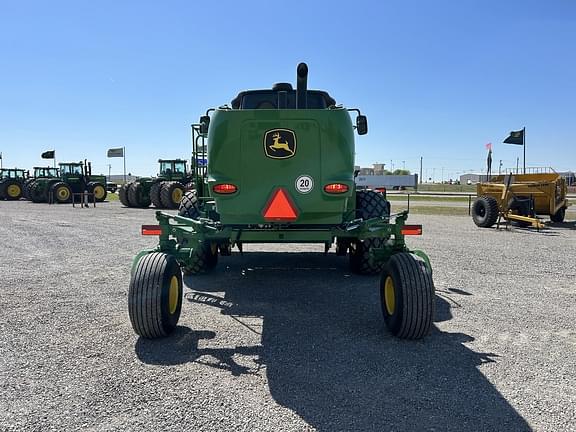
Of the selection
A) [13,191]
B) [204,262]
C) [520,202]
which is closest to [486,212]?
[520,202]

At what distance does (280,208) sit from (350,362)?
1.66 m

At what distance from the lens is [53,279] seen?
7113 millimetres

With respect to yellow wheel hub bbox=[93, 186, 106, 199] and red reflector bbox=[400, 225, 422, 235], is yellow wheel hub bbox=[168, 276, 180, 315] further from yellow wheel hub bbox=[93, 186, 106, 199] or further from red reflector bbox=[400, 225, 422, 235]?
yellow wheel hub bbox=[93, 186, 106, 199]

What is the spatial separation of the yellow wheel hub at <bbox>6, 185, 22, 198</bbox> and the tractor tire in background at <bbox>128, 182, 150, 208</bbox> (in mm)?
15519

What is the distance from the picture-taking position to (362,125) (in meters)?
6.00

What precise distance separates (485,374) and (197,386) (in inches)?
90.1

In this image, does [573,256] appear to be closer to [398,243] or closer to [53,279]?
[398,243]

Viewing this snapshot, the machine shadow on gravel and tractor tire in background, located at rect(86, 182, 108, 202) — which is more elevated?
tractor tire in background, located at rect(86, 182, 108, 202)

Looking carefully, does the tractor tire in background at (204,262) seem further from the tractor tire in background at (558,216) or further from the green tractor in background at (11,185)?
the green tractor in background at (11,185)

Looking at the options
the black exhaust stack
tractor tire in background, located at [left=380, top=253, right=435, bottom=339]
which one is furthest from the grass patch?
tractor tire in background, located at [left=380, top=253, right=435, bottom=339]

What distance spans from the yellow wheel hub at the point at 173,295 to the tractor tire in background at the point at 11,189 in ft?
119

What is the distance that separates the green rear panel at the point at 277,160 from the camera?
4.63m

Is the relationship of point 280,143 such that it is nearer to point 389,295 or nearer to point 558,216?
point 389,295

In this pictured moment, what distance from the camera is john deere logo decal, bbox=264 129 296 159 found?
4.64 metres
